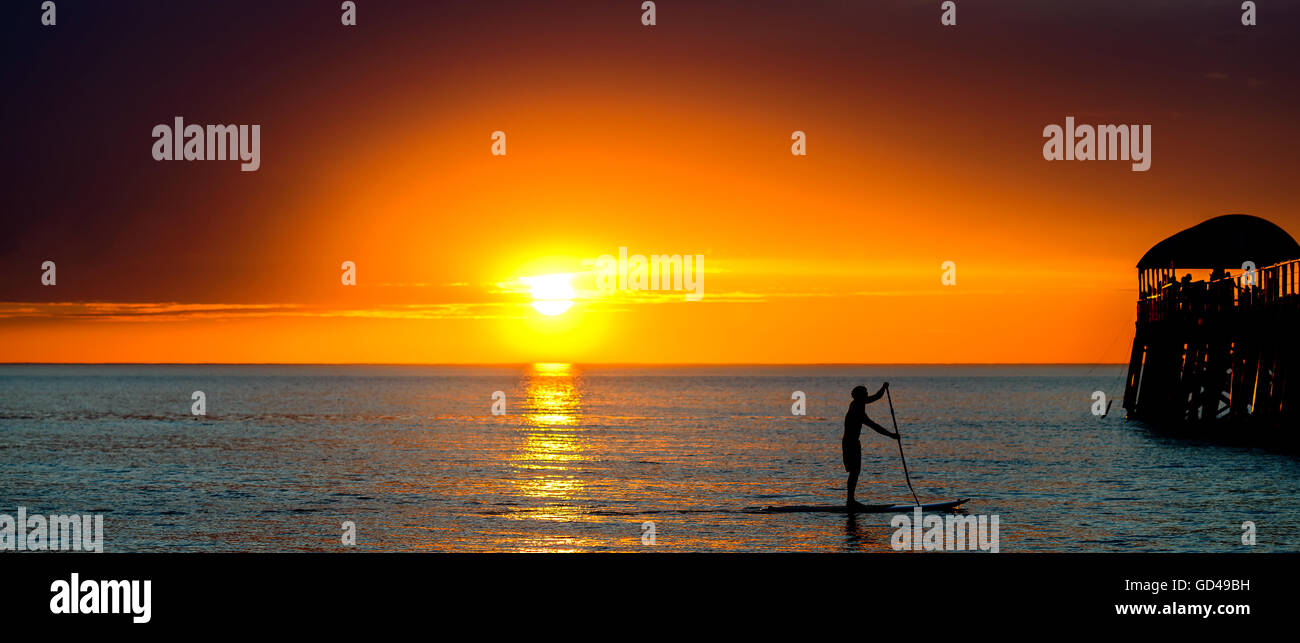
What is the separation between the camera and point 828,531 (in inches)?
829

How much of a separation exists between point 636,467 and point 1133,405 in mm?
37880

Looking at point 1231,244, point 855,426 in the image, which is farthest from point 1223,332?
point 855,426

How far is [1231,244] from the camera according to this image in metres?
46.5

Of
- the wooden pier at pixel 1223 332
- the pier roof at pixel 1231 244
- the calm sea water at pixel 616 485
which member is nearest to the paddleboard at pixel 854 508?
the calm sea water at pixel 616 485

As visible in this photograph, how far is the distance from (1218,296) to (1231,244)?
5.29 meters

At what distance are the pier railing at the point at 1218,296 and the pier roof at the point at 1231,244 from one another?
1.35 metres

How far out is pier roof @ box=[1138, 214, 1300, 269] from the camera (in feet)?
149

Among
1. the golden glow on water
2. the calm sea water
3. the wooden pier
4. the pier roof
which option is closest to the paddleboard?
the calm sea water

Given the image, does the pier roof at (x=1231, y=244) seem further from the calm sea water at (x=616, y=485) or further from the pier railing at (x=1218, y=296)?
the calm sea water at (x=616, y=485)

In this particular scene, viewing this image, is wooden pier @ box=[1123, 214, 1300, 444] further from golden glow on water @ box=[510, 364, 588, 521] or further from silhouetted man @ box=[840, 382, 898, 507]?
golden glow on water @ box=[510, 364, 588, 521]

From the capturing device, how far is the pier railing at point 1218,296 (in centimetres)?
3428

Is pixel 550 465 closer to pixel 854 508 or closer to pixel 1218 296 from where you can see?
pixel 854 508
